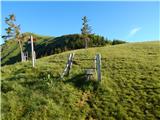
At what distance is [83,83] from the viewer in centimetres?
1961

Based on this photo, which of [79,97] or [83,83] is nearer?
[79,97]

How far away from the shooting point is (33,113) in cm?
1571

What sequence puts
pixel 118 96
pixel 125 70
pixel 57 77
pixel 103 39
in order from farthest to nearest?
1. pixel 103 39
2. pixel 125 70
3. pixel 57 77
4. pixel 118 96

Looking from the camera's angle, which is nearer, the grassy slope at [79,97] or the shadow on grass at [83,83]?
the grassy slope at [79,97]

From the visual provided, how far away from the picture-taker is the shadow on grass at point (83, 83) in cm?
1906

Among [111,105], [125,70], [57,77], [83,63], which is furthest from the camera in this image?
[83,63]

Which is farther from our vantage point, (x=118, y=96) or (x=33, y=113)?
(x=118, y=96)

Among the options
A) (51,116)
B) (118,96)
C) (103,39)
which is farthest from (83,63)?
(103,39)

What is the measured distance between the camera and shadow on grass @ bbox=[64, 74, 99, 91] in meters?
19.1

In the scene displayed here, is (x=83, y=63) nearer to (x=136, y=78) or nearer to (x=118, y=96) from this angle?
(x=136, y=78)

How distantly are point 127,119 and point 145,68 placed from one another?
34.7 ft

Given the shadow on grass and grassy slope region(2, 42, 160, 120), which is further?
the shadow on grass

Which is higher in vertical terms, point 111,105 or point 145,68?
point 145,68

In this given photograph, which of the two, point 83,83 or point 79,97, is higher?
point 83,83
